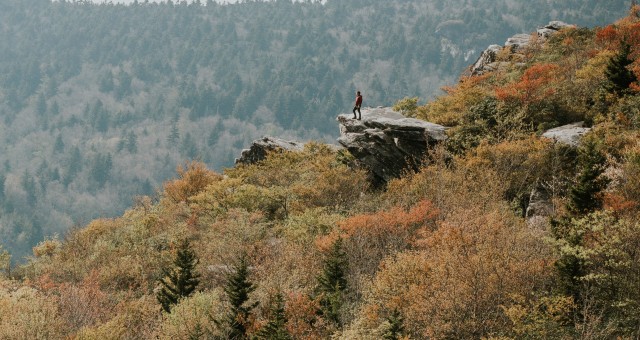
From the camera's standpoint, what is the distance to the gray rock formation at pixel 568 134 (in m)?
44.4

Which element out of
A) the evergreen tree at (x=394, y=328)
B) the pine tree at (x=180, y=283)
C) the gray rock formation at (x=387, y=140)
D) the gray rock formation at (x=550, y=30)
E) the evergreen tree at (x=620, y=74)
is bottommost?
the pine tree at (x=180, y=283)

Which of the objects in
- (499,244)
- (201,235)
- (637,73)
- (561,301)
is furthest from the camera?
(201,235)

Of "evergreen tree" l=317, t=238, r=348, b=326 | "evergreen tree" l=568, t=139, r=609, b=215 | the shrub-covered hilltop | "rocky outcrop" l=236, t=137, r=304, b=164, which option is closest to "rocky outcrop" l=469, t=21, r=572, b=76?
the shrub-covered hilltop

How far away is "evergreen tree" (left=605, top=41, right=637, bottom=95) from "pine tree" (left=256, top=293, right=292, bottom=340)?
1524 inches

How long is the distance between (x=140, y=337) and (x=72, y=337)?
17.0ft

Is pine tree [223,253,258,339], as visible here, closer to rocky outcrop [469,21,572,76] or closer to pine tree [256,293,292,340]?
pine tree [256,293,292,340]

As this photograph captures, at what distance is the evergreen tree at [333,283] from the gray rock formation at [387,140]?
16.3 meters

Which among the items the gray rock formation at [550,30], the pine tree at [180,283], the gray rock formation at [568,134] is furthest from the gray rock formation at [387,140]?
the gray rock formation at [550,30]

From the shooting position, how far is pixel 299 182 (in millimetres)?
65062

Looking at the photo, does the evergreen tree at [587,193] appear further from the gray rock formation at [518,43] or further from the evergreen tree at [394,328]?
the gray rock formation at [518,43]

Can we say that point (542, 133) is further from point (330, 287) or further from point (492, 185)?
point (330, 287)

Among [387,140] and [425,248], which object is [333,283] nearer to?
[425,248]

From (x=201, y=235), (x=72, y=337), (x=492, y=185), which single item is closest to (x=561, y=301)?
(x=492, y=185)

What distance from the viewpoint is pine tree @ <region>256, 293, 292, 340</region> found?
32.5 metres
